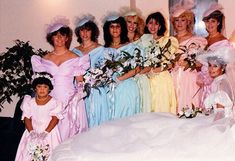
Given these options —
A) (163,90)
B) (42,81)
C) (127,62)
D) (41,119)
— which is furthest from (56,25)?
(163,90)

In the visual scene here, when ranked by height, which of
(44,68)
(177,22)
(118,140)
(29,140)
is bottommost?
(29,140)

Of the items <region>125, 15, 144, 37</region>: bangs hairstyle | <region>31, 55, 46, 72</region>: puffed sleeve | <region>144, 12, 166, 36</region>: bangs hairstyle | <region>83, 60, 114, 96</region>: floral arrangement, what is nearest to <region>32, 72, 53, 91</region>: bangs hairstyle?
<region>31, 55, 46, 72</region>: puffed sleeve

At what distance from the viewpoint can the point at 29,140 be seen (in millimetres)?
4824

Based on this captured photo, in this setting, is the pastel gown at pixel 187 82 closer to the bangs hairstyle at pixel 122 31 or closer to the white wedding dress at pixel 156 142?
the bangs hairstyle at pixel 122 31

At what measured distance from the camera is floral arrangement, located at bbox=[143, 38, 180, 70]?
5288 millimetres

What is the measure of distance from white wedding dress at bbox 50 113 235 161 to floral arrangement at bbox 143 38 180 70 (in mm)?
1804

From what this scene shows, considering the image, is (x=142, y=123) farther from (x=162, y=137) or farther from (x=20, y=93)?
(x=20, y=93)

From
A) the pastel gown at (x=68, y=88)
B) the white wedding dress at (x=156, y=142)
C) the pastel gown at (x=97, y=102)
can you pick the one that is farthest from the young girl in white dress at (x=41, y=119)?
the white wedding dress at (x=156, y=142)

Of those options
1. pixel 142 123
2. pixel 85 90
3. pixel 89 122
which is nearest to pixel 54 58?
pixel 85 90

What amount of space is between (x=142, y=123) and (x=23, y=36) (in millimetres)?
4450

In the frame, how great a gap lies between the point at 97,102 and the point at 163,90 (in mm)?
786

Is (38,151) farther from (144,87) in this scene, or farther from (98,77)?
(144,87)

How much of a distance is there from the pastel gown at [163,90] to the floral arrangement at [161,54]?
0.03 meters

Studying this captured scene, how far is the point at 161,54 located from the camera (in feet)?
17.4
